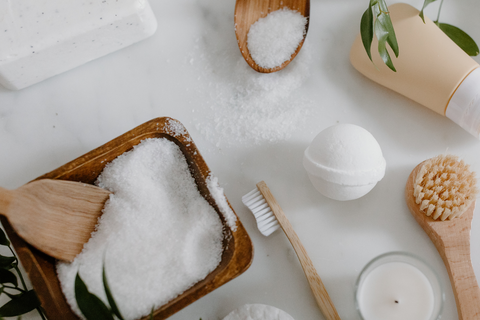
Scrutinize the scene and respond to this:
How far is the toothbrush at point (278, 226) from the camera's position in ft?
1.78

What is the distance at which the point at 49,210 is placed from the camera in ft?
1.56

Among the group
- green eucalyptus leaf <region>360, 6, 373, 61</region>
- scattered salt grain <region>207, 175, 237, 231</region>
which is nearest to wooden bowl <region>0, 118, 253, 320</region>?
scattered salt grain <region>207, 175, 237, 231</region>

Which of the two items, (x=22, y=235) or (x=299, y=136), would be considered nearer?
(x=22, y=235)

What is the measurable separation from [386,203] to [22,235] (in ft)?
1.77

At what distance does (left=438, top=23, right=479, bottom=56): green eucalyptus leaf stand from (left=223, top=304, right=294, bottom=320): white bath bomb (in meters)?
0.53

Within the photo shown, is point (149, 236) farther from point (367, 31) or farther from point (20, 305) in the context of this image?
point (367, 31)

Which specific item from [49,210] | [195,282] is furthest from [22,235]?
[195,282]

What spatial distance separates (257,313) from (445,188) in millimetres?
337

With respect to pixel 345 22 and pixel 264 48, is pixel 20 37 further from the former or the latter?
pixel 345 22

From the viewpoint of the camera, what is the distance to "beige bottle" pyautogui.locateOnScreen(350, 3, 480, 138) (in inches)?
21.6

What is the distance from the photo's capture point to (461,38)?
0.61 meters

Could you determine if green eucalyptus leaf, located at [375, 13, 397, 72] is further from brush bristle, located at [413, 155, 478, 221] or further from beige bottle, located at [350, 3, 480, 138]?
brush bristle, located at [413, 155, 478, 221]

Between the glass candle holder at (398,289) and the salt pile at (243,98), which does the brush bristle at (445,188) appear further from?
the salt pile at (243,98)

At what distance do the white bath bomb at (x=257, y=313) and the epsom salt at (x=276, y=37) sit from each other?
1.26 feet
